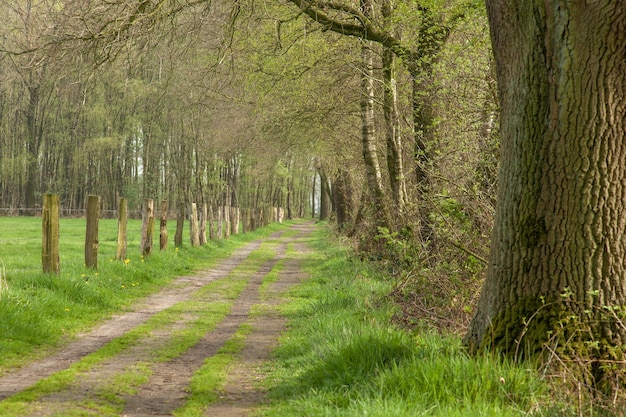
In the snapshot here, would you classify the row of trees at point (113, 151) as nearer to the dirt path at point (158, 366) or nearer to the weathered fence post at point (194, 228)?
the weathered fence post at point (194, 228)

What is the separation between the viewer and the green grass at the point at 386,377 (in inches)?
181

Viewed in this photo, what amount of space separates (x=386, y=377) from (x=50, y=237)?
790 centimetres

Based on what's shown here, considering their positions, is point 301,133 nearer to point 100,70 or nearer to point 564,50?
point 100,70

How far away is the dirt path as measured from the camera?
5.65 meters

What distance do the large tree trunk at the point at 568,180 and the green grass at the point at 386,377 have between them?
479 mm

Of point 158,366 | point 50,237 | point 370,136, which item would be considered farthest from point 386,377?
point 370,136

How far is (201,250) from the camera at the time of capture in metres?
23.0

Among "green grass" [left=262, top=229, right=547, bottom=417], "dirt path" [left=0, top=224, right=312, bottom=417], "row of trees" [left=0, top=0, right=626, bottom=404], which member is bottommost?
"dirt path" [left=0, top=224, right=312, bottom=417]

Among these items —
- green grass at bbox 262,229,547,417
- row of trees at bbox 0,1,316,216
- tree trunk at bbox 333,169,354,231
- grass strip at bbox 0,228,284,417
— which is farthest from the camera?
row of trees at bbox 0,1,316,216

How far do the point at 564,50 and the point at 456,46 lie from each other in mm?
5377

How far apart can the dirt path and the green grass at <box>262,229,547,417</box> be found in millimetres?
355

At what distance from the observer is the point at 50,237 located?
11.2m

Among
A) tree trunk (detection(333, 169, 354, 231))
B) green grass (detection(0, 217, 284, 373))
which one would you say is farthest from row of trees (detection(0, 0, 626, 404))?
green grass (detection(0, 217, 284, 373))

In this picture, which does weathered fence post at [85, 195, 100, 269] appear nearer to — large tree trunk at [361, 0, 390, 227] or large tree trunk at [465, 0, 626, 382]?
large tree trunk at [361, 0, 390, 227]
